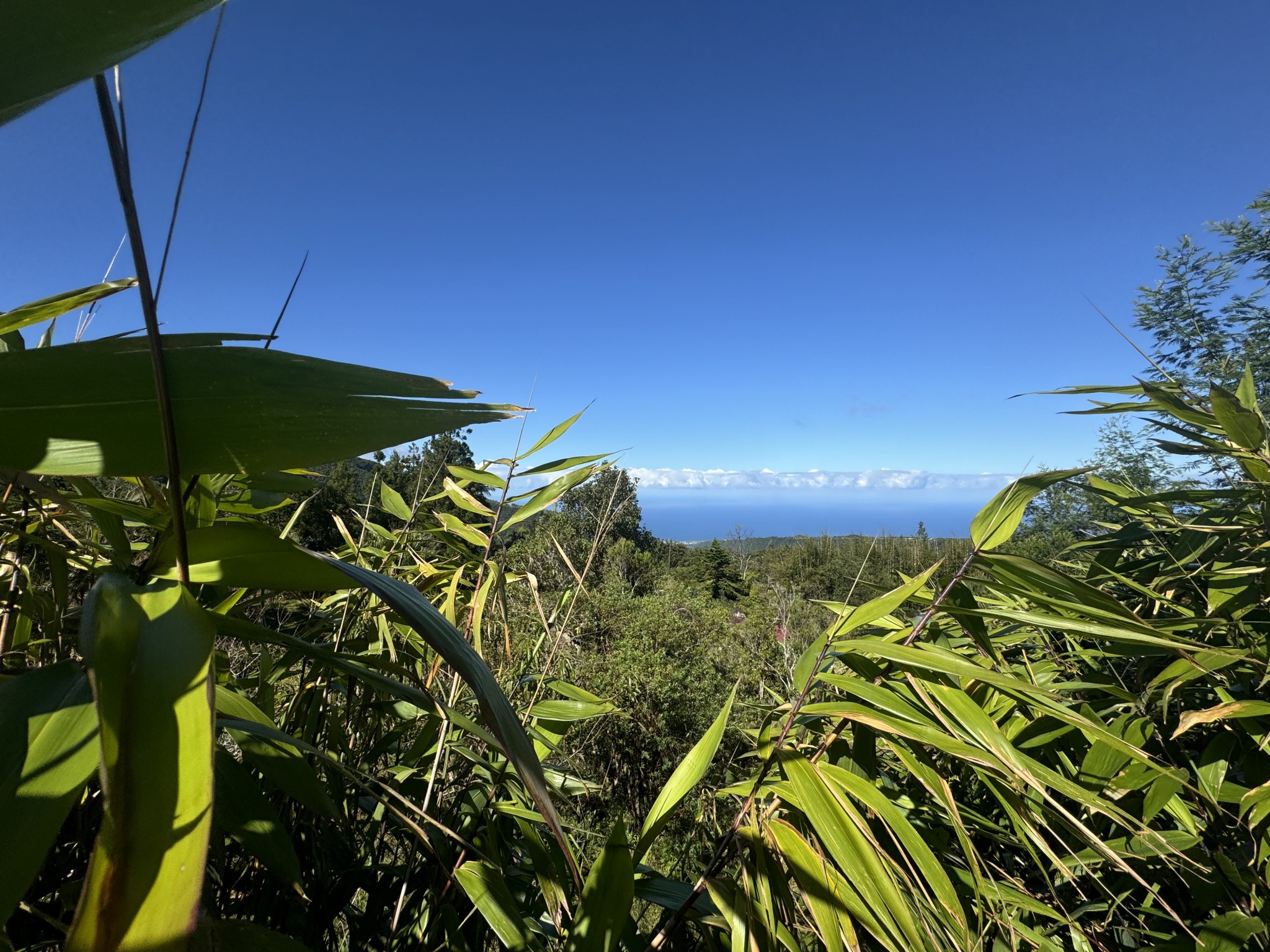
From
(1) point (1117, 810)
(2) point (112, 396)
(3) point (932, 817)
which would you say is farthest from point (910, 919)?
(2) point (112, 396)

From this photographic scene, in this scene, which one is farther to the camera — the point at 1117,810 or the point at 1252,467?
the point at 1252,467

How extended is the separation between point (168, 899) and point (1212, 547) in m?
0.98

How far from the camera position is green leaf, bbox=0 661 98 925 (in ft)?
0.49

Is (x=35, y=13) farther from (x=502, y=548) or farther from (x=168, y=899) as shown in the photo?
(x=502, y=548)

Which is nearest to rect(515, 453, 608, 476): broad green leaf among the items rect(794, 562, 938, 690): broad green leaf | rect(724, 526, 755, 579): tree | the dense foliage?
the dense foliage

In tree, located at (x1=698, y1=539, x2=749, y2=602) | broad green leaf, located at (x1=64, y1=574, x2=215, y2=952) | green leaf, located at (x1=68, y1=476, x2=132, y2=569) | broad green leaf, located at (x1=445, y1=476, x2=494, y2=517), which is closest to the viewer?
broad green leaf, located at (x1=64, y1=574, x2=215, y2=952)

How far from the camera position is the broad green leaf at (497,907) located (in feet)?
1.50

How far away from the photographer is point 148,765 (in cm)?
16

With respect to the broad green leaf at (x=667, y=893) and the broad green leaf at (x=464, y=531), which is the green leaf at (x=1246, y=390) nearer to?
the broad green leaf at (x=667, y=893)

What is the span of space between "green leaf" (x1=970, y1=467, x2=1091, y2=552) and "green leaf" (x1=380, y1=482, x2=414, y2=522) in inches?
27.9

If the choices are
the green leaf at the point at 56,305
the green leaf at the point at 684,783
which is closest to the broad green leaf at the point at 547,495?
the green leaf at the point at 684,783

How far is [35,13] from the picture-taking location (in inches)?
7.0

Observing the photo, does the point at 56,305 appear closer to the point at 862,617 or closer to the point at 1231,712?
the point at 862,617

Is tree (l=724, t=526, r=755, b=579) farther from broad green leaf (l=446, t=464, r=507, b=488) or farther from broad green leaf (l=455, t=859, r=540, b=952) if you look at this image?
broad green leaf (l=455, t=859, r=540, b=952)
